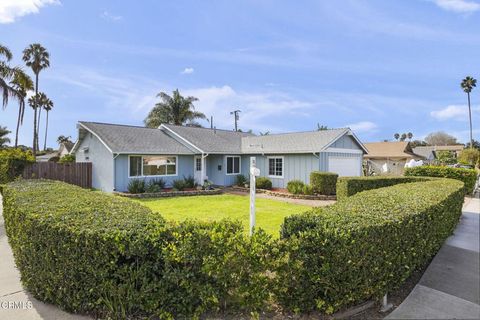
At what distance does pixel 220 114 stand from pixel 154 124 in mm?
14568

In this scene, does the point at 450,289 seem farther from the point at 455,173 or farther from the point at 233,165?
the point at 233,165

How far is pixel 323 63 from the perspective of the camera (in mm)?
12141

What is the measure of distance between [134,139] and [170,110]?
1631 cm

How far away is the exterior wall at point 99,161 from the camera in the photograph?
652 inches

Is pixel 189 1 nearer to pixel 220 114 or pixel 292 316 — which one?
pixel 292 316

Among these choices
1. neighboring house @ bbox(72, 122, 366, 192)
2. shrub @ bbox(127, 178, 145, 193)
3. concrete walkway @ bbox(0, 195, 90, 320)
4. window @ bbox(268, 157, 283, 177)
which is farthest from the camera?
window @ bbox(268, 157, 283, 177)

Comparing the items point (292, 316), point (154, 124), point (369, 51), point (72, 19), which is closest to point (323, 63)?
point (369, 51)

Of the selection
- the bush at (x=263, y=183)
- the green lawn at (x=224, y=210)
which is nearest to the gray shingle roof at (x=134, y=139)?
the green lawn at (x=224, y=210)

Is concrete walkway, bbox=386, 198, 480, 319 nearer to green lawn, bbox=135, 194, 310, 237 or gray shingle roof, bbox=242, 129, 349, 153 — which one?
green lawn, bbox=135, 194, 310, 237

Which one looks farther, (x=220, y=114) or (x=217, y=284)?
(x=220, y=114)

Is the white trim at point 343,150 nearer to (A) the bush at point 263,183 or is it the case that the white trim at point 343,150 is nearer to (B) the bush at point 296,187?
(B) the bush at point 296,187

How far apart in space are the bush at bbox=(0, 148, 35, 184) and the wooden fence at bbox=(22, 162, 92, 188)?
2.21 ft

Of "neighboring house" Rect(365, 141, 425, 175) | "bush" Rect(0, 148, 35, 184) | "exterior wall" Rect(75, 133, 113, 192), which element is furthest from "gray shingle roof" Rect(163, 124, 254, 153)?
"neighboring house" Rect(365, 141, 425, 175)

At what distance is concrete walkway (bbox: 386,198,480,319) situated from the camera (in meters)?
3.34
